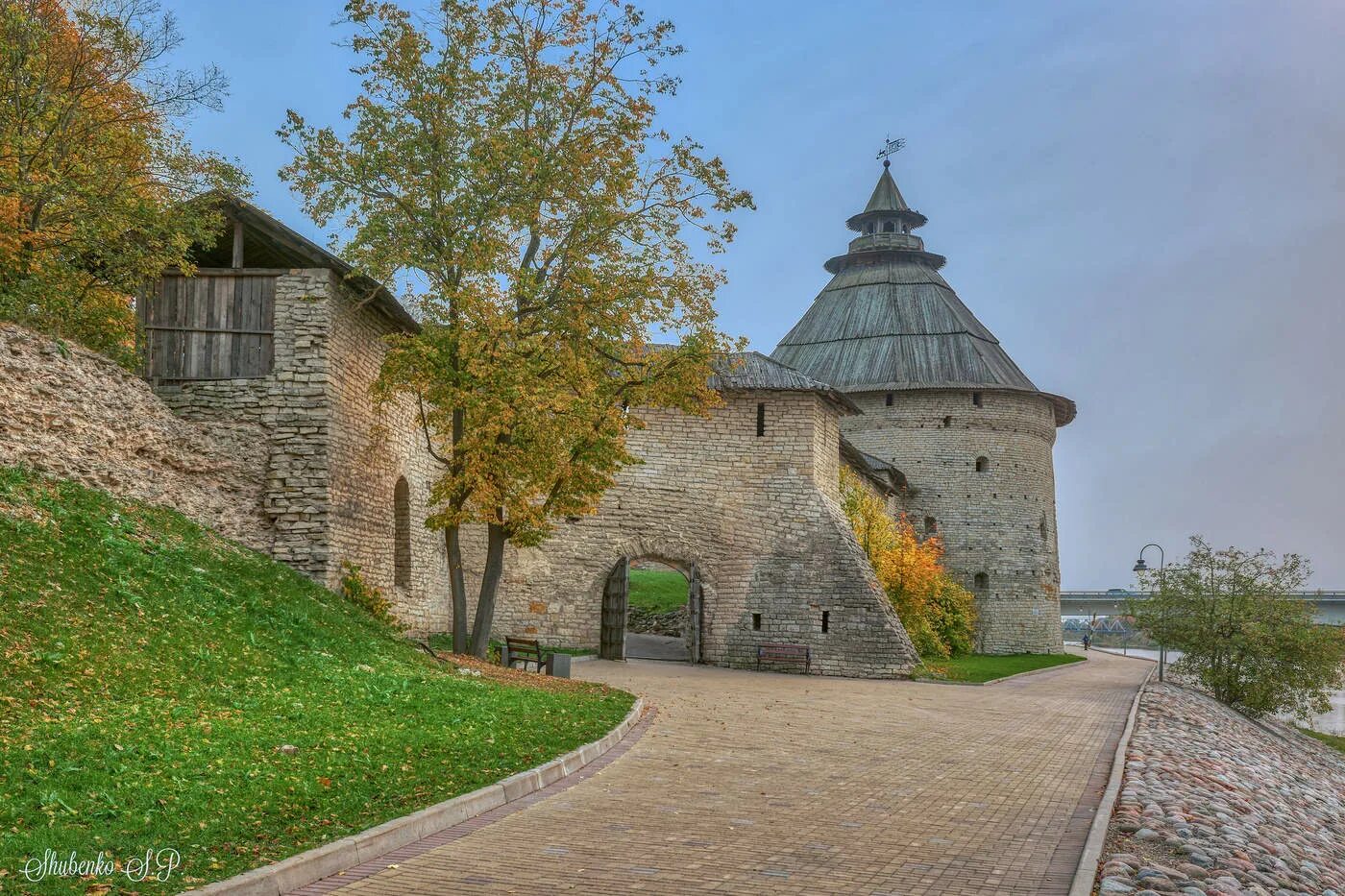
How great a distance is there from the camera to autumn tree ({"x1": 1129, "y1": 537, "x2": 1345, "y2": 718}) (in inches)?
947

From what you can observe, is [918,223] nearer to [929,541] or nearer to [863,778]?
[929,541]

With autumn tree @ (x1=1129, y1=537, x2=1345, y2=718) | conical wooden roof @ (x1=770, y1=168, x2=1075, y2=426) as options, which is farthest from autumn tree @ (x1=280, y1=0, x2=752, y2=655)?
conical wooden roof @ (x1=770, y1=168, x2=1075, y2=426)

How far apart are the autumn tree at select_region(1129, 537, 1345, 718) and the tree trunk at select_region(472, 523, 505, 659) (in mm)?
15261

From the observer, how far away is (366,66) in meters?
20.0

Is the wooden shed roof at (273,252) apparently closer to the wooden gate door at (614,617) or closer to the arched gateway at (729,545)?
the arched gateway at (729,545)

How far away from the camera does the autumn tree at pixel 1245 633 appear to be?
24.0 m

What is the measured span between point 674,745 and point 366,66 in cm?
1378

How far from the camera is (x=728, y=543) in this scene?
27062mm

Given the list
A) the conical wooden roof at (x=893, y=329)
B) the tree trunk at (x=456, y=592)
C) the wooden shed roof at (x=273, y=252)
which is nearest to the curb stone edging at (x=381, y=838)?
the tree trunk at (x=456, y=592)

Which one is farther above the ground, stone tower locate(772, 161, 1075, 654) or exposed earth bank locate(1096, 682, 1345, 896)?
stone tower locate(772, 161, 1075, 654)

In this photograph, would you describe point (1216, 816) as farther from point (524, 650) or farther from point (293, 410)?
point (293, 410)

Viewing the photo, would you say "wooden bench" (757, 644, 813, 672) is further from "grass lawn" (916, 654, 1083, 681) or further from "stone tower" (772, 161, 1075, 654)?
"stone tower" (772, 161, 1075, 654)

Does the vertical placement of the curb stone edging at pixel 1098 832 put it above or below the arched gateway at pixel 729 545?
below

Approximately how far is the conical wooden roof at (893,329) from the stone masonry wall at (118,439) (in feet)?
96.5
